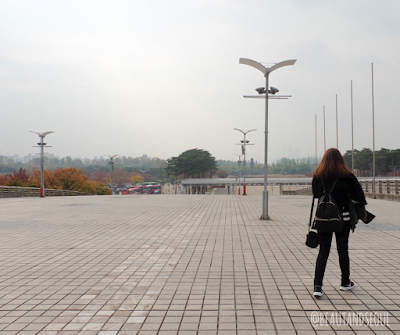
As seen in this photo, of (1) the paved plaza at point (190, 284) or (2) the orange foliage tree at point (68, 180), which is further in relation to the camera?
(2) the orange foliage tree at point (68, 180)

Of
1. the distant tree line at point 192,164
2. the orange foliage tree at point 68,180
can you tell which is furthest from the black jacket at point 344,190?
the distant tree line at point 192,164

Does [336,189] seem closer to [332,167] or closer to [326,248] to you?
[332,167]

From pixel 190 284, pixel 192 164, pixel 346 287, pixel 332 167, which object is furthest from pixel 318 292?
pixel 192 164

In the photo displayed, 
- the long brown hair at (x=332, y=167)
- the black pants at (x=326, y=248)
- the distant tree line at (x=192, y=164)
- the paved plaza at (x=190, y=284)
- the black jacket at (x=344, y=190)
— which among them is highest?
the distant tree line at (x=192, y=164)

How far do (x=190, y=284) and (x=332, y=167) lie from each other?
7.64 feet

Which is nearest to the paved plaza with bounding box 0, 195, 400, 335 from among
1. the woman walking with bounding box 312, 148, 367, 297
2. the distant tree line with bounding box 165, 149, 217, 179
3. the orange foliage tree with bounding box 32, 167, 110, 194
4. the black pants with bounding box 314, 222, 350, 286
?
the black pants with bounding box 314, 222, 350, 286

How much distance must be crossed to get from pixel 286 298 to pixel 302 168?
10767 centimetres

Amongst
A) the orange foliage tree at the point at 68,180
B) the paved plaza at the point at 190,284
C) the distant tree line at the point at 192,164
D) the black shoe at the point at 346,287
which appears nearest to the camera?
the paved plaza at the point at 190,284

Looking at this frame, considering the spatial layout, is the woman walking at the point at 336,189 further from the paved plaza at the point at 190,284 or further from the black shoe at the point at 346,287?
the paved plaza at the point at 190,284

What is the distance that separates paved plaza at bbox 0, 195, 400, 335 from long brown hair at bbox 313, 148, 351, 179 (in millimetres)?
1410

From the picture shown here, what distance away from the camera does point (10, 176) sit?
5694cm

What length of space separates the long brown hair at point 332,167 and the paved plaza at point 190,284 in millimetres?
1410

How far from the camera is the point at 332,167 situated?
4.19 metres

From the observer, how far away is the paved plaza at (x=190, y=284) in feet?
11.8
